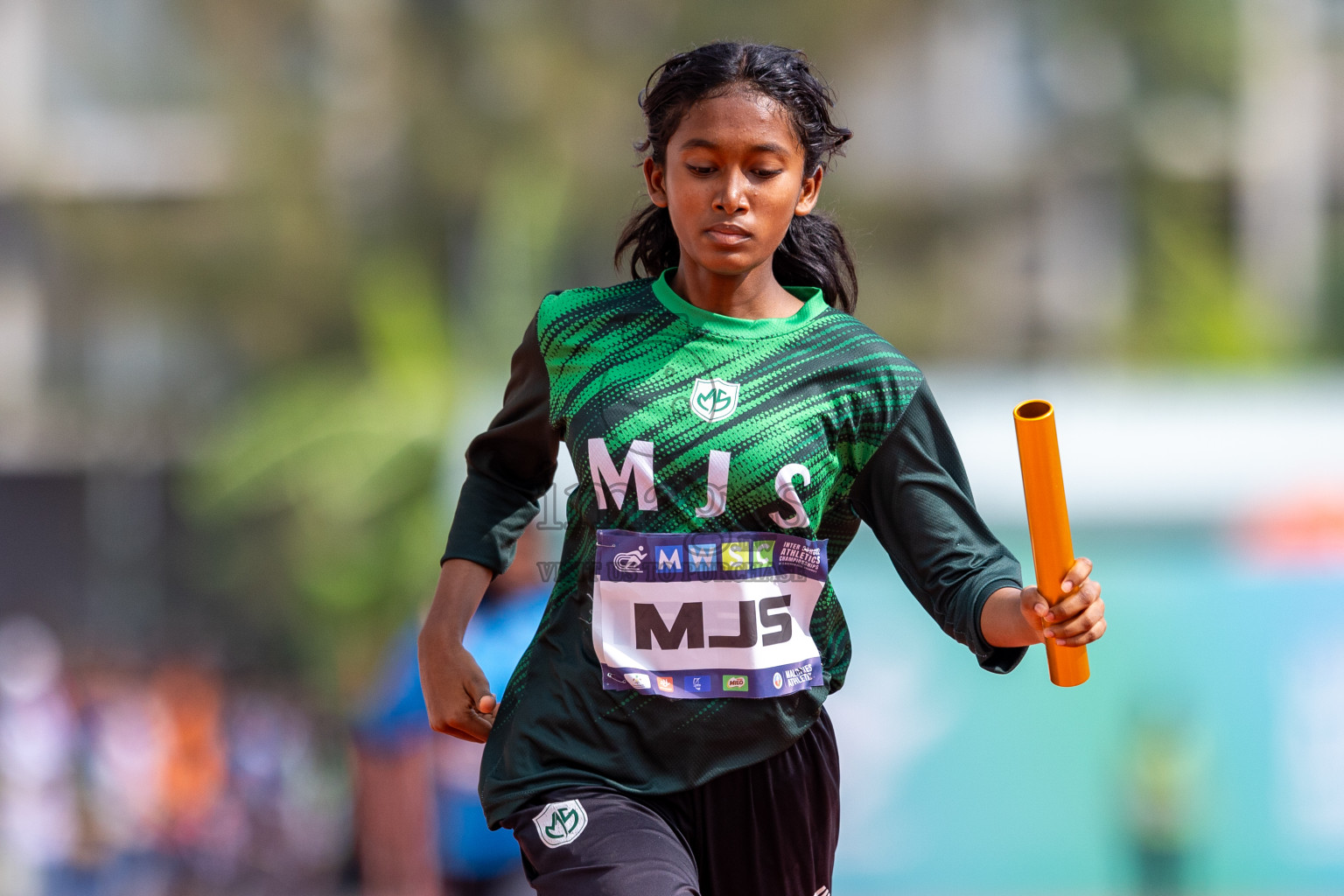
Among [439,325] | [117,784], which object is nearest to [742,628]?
[117,784]

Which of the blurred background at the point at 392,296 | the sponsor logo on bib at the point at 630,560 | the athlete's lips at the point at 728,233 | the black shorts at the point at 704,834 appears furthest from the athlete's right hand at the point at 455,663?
the blurred background at the point at 392,296

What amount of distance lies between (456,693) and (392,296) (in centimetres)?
1502

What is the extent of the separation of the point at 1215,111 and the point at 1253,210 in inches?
49.4

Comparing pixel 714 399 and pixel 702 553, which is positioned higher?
pixel 714 399

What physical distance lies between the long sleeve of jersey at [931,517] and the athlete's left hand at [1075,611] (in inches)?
9.3

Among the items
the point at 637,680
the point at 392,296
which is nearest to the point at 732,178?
the point at 637,680

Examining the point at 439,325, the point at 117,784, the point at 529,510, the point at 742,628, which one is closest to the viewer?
the point at 742,628

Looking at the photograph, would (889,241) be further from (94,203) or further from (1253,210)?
(94,203)

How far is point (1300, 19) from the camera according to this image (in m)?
20.1

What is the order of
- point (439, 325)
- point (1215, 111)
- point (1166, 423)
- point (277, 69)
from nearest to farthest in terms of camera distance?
point (1166, 423) → point (439, 325) → point (1215, 111) → point (277, 69)

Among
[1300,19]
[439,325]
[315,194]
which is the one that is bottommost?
[439,325]

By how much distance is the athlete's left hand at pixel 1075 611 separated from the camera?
252cm

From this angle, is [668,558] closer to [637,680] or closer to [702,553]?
[702,553]

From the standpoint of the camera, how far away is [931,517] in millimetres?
2846
